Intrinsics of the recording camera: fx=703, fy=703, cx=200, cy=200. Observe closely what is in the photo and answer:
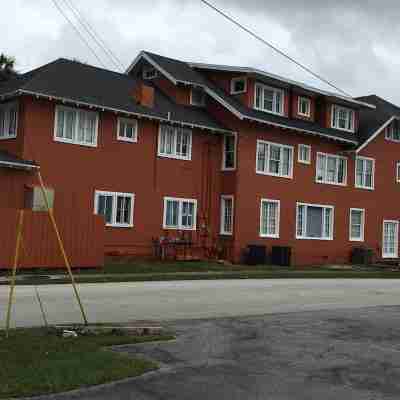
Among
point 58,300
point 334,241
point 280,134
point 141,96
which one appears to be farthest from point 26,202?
point 334,241

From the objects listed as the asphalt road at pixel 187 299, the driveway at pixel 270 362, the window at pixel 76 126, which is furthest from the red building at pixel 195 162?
the driveway at pixel 270 362

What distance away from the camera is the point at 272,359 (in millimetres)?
9375

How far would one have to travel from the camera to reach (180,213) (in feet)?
107

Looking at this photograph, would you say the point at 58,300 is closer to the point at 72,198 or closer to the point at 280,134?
the point at 72,198

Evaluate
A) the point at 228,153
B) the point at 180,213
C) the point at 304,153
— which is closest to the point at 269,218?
the point at 228,153

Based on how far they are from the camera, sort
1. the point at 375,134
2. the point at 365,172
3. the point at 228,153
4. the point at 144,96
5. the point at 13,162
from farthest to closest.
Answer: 1. the point at 365,172
2. the point at 375,134
3. the point at 228,153
4. the point at 144,96
5. the point at 13,162

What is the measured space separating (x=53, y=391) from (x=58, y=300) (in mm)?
8650

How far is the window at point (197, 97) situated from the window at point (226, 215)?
4.91m

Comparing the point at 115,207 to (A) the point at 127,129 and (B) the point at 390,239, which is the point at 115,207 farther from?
(B) the point at 390,239

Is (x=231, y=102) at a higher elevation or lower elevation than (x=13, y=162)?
higher

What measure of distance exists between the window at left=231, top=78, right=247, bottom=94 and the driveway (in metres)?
23.1

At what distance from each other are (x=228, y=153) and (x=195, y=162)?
6.69 feet

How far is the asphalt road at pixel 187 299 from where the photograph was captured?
13.5 metres

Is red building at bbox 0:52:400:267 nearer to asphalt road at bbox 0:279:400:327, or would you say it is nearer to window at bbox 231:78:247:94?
window at bbox 231:78:247:94
